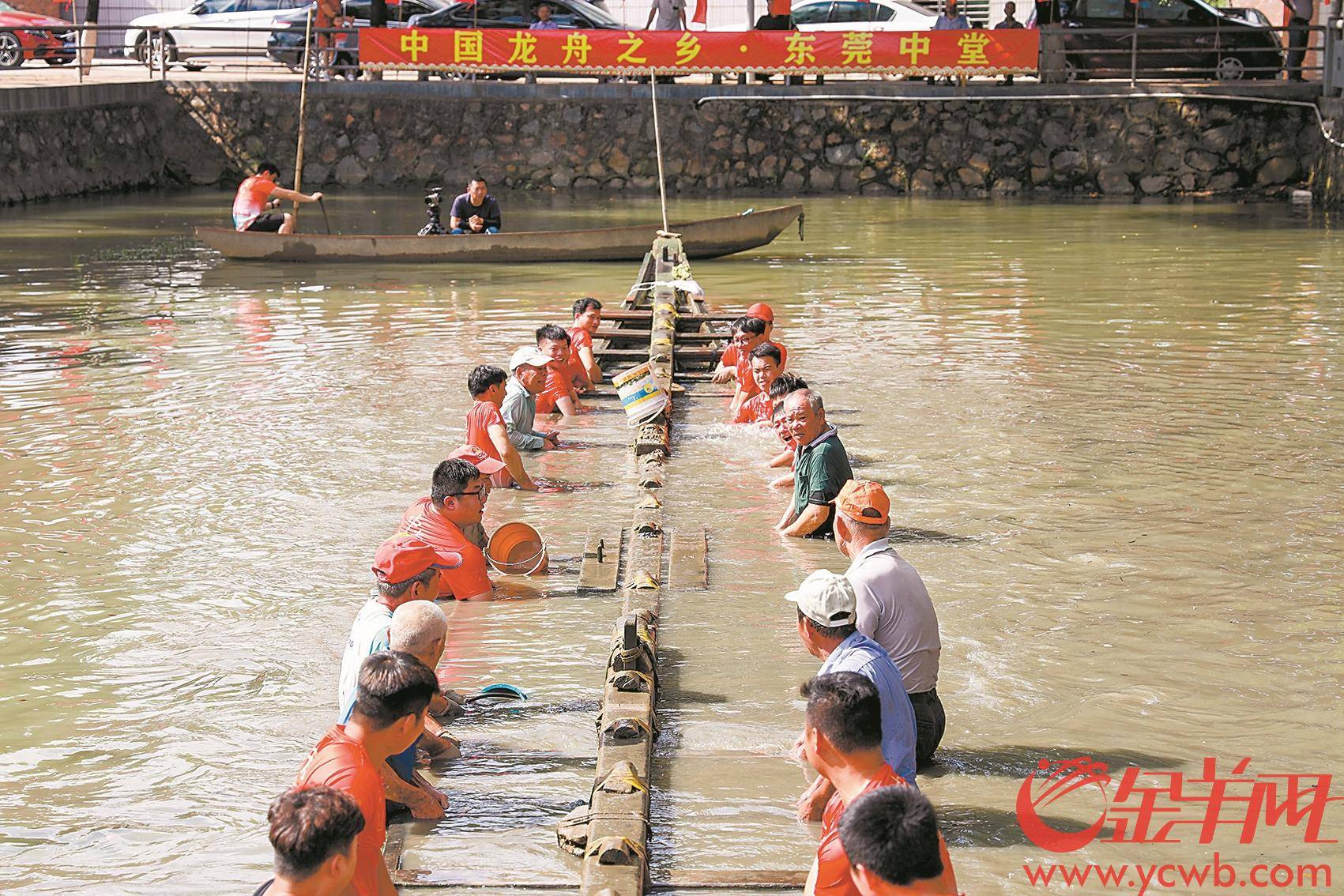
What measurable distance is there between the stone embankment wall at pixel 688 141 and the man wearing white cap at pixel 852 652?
80.6ft

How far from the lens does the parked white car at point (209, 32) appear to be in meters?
31.1

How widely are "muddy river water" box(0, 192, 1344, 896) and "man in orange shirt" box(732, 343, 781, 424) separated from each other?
38 centimetres

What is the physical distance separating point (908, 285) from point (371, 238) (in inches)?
275

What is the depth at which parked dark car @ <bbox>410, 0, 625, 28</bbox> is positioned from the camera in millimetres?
30000

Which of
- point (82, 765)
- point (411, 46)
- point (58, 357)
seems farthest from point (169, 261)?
point (82, 765)

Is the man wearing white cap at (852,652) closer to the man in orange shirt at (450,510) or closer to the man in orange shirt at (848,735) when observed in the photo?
the man in orange shirt at (848,735)

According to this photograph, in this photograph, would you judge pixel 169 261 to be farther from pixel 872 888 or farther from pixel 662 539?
pixel 872 888

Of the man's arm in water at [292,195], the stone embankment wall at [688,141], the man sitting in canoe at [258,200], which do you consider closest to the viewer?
the man's arm in water at [292,195]

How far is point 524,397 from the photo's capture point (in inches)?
432

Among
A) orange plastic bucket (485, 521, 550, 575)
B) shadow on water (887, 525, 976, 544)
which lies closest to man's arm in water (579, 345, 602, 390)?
shadow on water (887, 525, 976, 544)

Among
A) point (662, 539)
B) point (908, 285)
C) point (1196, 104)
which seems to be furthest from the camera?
point (1196, 104)

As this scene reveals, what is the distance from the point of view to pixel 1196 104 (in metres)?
27.9
